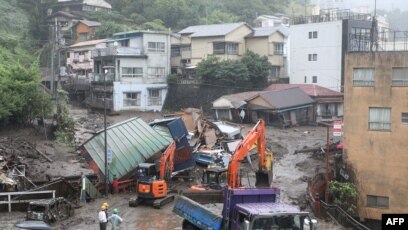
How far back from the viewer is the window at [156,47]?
50188 millimetres

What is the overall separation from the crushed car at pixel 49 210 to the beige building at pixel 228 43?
107 feet

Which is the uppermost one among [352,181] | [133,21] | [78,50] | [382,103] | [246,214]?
[133,21]

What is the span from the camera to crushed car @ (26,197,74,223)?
57.8ft

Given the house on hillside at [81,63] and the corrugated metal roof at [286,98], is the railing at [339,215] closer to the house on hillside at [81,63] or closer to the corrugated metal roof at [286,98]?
the corrugated metal roof at [286,98]

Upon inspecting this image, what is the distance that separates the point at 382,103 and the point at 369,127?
4.74ft

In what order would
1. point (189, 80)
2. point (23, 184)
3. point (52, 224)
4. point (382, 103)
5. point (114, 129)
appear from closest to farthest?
point (52, 224) → point (23, 184) → point (114, 129) → point (382, 103) → point (189, 80)

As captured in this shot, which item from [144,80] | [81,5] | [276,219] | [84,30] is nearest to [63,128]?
[144,80]

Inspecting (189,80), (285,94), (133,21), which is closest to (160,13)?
(133,21)

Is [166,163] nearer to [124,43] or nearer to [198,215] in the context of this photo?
[198,215]

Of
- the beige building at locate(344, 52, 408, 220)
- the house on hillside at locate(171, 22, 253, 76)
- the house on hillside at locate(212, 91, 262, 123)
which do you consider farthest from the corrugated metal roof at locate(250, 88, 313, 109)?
the beige building at locate(344, 52, 408, 220)

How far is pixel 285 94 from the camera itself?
42094mm

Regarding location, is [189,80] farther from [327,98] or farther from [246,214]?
[246,214]

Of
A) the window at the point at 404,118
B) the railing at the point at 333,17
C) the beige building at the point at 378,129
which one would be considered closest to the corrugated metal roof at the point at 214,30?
the railing at the point at 333,17

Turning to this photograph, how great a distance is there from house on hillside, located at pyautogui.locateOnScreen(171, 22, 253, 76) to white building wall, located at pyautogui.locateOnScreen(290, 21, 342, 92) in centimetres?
545
